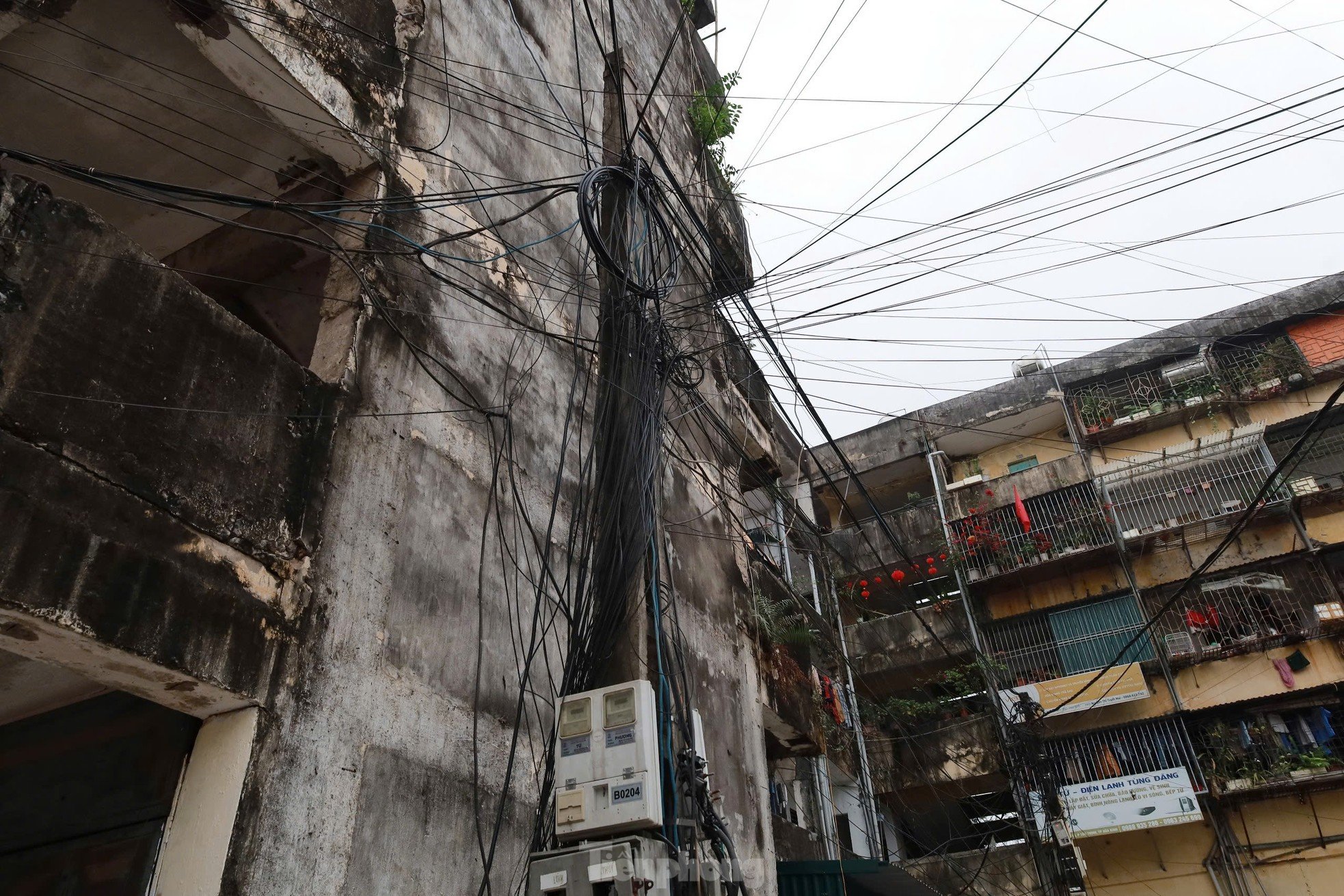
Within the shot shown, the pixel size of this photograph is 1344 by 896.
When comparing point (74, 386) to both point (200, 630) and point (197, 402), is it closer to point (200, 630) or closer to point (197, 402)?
point (197, 402)

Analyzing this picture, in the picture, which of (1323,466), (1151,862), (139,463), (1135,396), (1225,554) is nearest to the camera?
(139,463)

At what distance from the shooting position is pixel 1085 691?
15.6 meters

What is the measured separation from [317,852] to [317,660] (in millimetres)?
712

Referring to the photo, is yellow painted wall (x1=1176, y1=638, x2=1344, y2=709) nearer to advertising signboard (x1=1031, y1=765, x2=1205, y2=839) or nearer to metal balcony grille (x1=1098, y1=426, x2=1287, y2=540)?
advertising signboard (x1=1031, y1=765, x2=1205, y2=839)

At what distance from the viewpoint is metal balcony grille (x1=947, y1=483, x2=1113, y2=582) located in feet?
57.6

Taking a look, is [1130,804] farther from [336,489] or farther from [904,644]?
[336,489]

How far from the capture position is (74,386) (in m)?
2.94

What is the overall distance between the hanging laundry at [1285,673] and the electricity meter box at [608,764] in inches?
613

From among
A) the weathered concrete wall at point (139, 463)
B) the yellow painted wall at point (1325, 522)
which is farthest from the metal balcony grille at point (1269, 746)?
the weathered concrete wall at point (139, 463)

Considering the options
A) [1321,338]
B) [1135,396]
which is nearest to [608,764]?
[1135,396]

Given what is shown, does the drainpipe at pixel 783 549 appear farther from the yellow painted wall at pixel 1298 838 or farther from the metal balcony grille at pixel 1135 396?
the yellow painted wall at pixel 1298 838

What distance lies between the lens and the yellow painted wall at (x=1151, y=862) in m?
14.9

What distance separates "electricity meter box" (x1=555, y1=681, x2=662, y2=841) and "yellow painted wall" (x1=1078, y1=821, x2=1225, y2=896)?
1498 cm

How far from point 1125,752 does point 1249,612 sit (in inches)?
135
